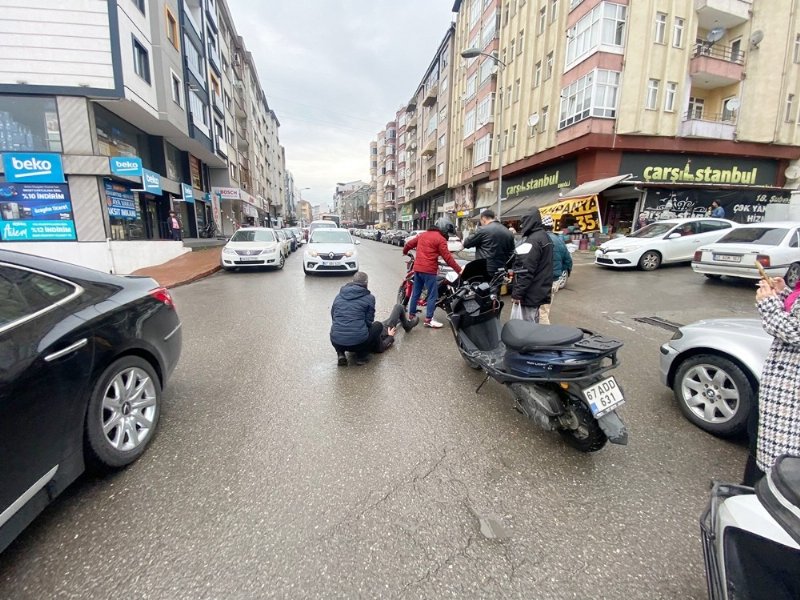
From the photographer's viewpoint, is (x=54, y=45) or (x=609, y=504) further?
(x=54, y=45)

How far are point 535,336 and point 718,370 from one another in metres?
1.59

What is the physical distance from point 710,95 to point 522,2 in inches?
505

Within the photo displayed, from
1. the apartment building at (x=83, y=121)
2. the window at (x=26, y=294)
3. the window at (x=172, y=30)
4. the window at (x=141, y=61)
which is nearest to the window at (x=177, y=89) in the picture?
the apartment building at (x=83, y=121)

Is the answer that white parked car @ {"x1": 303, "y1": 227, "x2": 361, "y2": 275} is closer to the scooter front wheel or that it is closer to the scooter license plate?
the scooter front wheel

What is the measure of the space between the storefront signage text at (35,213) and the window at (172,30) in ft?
30.6

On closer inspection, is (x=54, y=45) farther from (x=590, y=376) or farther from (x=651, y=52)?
(x=651, y=52)

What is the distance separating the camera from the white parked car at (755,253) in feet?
27.2

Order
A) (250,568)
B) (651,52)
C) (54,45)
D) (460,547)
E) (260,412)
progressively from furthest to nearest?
(651,52) < (54,45) < (260,412) < (460,547) < (250,568)

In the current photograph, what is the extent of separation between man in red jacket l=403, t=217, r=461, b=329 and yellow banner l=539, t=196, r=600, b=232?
1336 centimetres

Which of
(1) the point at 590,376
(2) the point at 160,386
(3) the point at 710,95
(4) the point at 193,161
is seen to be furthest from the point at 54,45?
(3) the point at 710,95

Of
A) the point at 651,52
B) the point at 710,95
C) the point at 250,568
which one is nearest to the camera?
the point at 250,568

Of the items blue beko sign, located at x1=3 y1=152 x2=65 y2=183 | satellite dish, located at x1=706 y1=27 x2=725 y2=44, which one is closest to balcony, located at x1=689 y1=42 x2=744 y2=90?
satellite dish, located at x1=706 y1=27 x2=725 y2=44

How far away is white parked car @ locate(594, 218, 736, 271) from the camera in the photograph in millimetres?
11484

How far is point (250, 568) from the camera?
184cm
